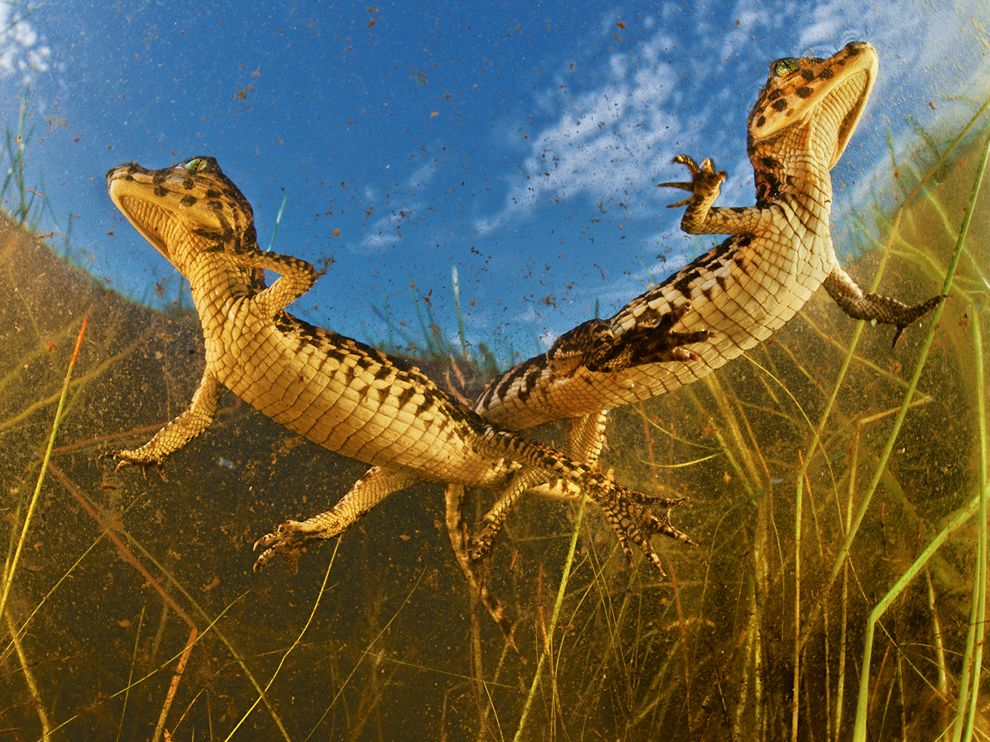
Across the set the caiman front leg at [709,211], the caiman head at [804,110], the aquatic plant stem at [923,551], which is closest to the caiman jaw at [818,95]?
the caiman head at [804,110]

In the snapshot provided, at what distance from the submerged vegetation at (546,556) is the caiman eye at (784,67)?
0.45 meters

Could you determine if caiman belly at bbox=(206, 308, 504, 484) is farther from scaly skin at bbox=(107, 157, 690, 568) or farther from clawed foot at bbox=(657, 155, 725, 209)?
clawed foot at bbox=(657, 155, 725, 209)

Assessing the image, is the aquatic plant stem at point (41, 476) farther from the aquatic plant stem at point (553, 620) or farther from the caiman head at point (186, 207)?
the aquatic plant stem at point (553, 620)

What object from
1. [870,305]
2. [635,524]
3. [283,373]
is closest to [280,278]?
[283,373]

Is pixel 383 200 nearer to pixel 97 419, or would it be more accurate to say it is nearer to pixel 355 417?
pixel 355 417

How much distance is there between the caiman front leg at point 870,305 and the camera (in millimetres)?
1669

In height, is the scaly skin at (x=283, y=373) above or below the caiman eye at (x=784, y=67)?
below

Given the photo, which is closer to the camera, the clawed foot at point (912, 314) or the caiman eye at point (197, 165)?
the caiman eye at point (197, 165)

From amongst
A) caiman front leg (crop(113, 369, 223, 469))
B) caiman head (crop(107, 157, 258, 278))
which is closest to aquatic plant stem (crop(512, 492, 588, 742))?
caiman front leg (crop(113, 369, 223, 469))

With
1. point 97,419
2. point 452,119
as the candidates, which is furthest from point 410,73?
point 97,419

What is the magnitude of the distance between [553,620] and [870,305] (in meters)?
1.04

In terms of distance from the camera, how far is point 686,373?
160 centimetres

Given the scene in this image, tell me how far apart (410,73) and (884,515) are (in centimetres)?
156

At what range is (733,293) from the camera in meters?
1.51
